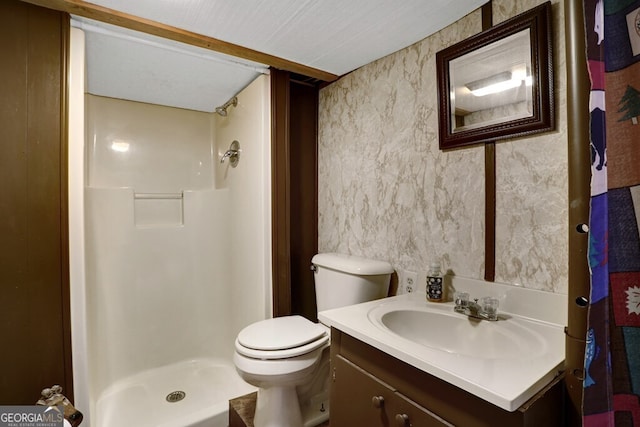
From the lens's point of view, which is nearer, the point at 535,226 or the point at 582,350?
the point at 582,350

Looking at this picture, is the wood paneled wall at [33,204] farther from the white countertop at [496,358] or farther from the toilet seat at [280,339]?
the white countertop at [496,358]

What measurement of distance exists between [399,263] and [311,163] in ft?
2.96

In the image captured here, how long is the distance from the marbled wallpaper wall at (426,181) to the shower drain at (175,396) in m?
1.20

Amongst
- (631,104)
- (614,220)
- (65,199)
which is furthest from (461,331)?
(65,199)

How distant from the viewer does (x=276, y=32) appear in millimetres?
1388

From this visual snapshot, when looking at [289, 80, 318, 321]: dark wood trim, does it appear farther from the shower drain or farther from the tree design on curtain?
the tree design on curtain

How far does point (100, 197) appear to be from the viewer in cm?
200

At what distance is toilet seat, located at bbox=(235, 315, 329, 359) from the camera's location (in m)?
1.34

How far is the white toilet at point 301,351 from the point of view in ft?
4.39

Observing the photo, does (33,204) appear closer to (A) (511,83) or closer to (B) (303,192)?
(B) (303,192)

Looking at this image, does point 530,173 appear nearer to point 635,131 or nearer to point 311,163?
point 635,131

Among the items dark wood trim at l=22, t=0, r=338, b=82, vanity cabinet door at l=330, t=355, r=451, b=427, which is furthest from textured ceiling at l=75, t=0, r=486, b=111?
vanity cabinet door at l=330, t=355, r=451, b=427

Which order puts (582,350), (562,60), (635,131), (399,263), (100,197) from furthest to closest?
(100,197), (399,263), (562,60), (582,350), (635,131)

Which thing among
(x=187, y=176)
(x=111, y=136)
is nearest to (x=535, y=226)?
(x=187, y=176)
